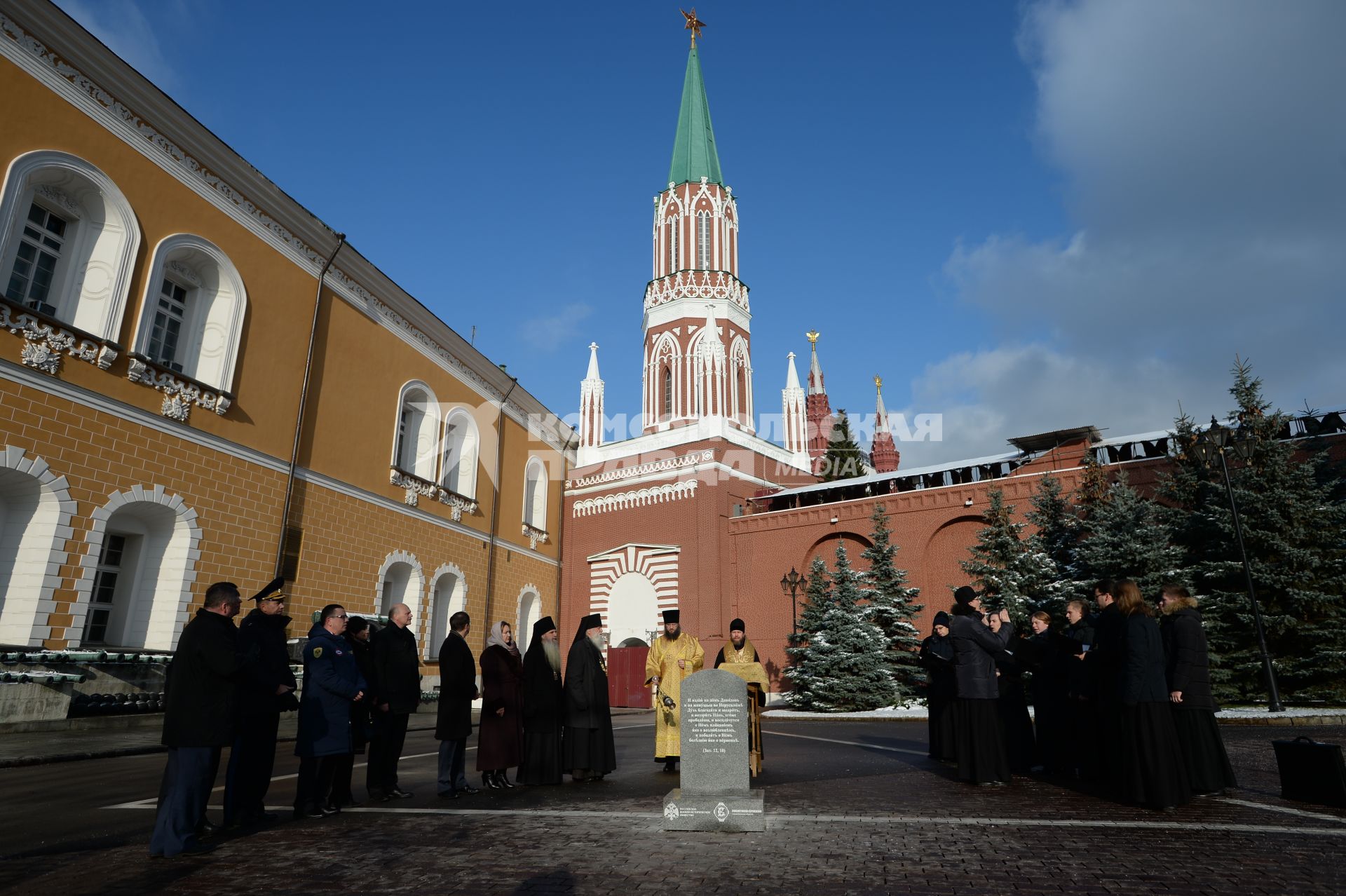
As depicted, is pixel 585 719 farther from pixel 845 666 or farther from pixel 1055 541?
pixel 1055 541

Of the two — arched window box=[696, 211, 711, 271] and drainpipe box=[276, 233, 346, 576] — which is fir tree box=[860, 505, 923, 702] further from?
arched window box=[696, 211, 711, 271]

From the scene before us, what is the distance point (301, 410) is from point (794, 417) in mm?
22194

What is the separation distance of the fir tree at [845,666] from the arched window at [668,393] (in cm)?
1294

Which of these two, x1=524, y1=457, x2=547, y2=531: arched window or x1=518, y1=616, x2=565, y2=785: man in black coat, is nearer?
x1=518, y1=616, x2=565, y2=785: man in black coat

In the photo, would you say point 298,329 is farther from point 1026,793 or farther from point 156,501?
point 1026,793

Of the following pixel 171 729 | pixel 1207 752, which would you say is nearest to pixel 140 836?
pixel 171 729

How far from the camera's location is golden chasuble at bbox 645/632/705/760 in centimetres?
850

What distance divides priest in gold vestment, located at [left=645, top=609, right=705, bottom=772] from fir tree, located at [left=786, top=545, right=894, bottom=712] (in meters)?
11.7

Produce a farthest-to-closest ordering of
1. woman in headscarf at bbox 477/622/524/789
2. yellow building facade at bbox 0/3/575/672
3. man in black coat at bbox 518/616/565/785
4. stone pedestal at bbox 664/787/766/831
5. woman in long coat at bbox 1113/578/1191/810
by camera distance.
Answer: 1. yellow building facade at bbox 0/3/575/672
2. man in black coat at bbox 518/616/565/785
3. woman in headscarf at bbox 477/622/524/789
4. woman in long coat at bbox 1113/578/1191/810
5. stone pedestal at bbox 664/787/766/831

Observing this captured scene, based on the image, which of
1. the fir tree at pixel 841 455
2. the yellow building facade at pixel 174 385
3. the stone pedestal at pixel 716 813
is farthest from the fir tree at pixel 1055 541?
the fir tree at pixel 841 455

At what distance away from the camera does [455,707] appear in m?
7.32

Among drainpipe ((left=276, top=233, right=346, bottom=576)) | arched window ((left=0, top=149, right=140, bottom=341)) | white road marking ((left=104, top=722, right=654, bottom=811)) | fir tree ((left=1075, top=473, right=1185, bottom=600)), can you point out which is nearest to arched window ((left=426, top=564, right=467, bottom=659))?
drainpipe ((left=276, top=233, right=346, bottom=576))

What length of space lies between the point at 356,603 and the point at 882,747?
1334 cm

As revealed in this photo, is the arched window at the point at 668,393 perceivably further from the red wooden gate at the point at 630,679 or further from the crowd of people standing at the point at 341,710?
the crowd of people standing at the point at 341,710
